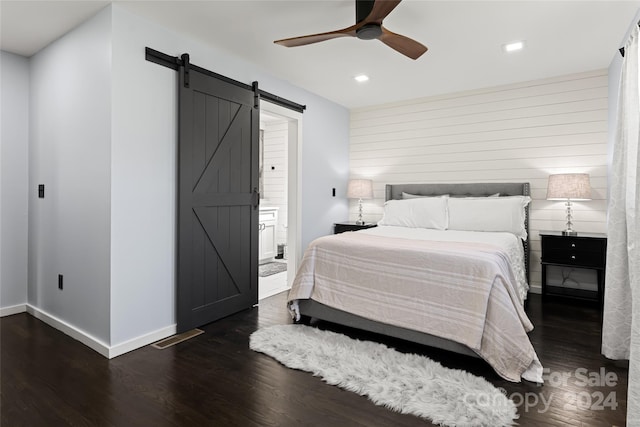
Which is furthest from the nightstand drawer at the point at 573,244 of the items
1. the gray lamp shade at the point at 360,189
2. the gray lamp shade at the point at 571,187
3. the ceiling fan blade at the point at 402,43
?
the ceiling fan blade at the point at 402,43

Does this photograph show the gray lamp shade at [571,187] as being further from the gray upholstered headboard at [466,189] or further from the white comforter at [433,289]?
the white comforter at [433,289]

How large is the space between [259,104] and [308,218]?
1622mm

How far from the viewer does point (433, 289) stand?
103 inches

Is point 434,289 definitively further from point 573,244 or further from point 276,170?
point 276,170

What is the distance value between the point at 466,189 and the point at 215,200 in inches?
128

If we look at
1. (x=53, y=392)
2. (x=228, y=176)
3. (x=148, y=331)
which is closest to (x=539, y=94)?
(x=228, y=176)

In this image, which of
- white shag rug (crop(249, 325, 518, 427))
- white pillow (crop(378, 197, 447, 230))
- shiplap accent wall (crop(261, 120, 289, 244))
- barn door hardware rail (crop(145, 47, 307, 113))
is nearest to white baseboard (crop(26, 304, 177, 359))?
white shag rug (crop(249, 325, 518, 427))

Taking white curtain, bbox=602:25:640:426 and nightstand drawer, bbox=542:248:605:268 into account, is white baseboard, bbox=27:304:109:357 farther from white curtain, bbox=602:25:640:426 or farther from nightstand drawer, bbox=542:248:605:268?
nightstand drawer, bbox=542:248:605:268

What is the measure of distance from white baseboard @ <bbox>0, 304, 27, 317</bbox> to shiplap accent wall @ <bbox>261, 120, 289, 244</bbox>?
3817mm

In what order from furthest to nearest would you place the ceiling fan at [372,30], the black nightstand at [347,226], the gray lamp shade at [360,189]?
the gray lamp shade at [360,189] → the black nightstand at [347,226] → the ceiling fan at [372,30]

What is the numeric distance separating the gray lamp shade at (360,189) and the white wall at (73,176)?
3.39 m

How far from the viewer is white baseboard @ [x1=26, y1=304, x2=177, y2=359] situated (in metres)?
2.64

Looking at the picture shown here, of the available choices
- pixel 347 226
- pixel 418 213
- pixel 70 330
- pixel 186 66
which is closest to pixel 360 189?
pixel 347 226

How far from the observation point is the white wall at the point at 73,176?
2.70 meters
